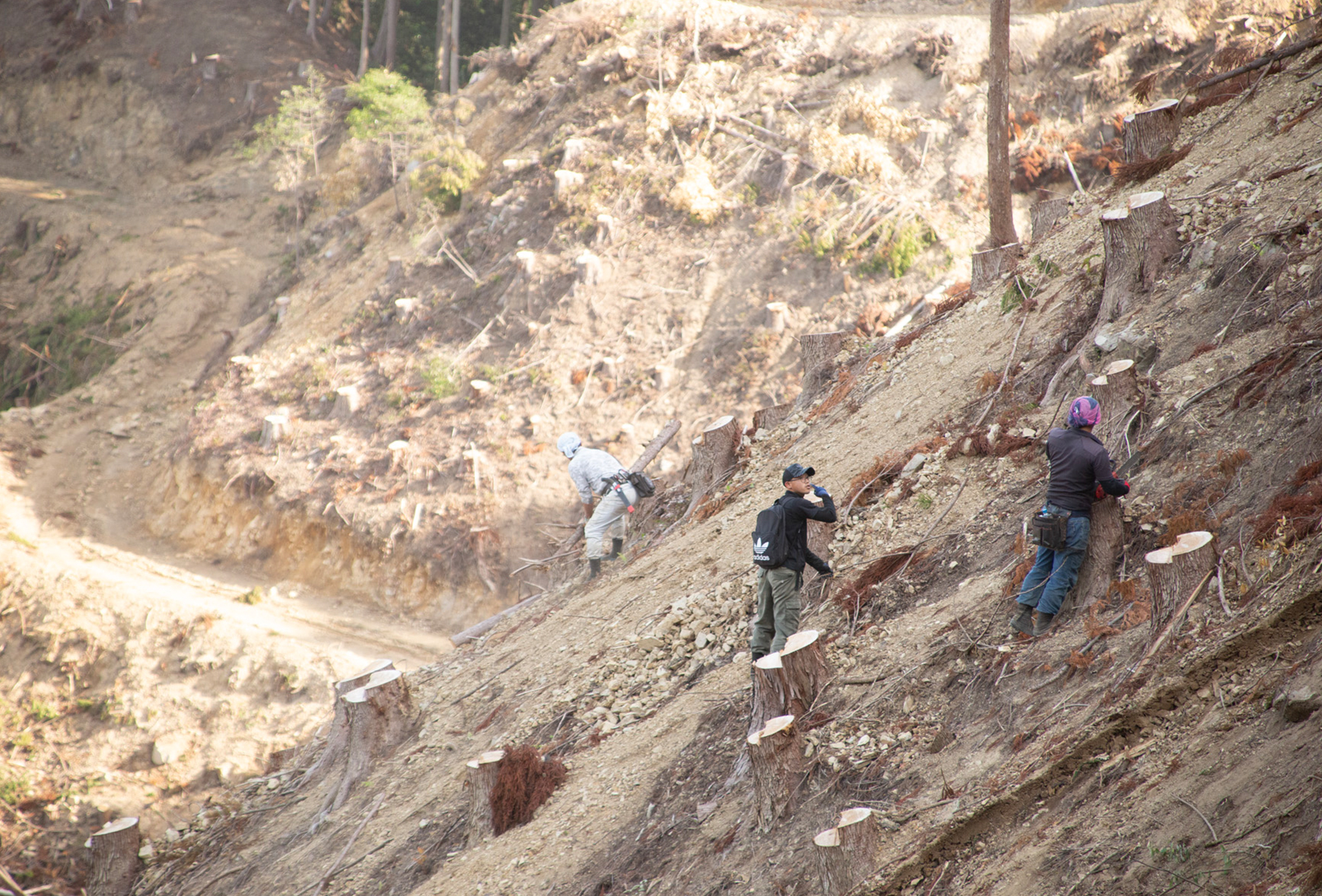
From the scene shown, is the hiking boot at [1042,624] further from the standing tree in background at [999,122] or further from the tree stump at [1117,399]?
the standing tree in background at [999,122]

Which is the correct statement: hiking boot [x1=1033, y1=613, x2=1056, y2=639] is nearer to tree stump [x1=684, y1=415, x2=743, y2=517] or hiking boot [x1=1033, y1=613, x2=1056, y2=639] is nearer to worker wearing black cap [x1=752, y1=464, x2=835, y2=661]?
worker wearing black cap [x1=752, y1=464, x2=835, y2=661]

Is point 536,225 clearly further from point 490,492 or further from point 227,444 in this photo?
point 227,444

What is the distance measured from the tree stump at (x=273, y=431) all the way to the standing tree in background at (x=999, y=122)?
13676 mm

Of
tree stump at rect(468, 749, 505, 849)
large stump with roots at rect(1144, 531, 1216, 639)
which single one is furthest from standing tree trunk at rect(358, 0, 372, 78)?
large stump with roots at rect(1144, 531, 1216, 639)

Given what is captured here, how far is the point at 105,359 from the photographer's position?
21766 millimetres

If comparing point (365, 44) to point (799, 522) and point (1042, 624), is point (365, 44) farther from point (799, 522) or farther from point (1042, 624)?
point (1042, 624)

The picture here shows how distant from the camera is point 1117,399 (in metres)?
5.95

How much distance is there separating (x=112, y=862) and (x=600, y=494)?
6730 millimetres

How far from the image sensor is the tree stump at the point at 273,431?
55.1 ft

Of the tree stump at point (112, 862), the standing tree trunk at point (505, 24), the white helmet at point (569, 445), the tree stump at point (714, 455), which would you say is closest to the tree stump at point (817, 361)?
the tree stump at point (714, 455)

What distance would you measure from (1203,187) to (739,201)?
10719 mm

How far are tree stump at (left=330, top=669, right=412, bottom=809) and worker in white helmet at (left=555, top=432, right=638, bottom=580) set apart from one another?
301 centimetres

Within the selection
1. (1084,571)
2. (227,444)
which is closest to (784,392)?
(1084,571)

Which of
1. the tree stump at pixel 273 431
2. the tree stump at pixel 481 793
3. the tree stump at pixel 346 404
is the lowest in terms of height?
the tree stump at pixel 481 793
